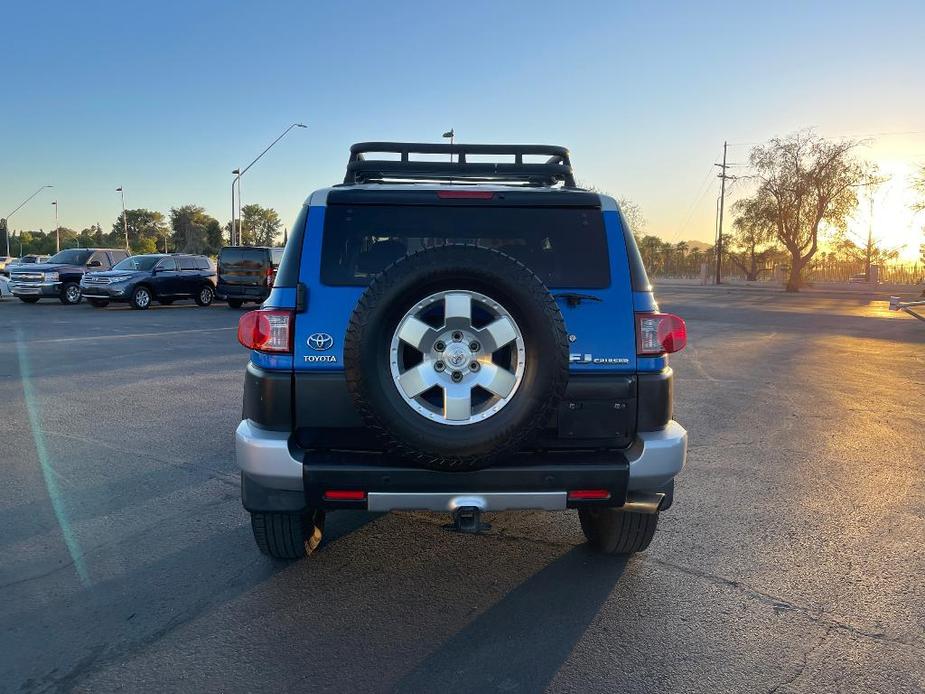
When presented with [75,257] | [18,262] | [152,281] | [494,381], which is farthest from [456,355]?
[18,262]

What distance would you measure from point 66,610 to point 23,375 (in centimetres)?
787

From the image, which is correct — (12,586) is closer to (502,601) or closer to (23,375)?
(502,601)

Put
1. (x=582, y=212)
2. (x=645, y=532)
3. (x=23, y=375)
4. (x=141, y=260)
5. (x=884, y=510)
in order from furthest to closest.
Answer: (x=141, y=260) < (x=23, y=375) < (x=884, y=510) < (x=645, y=532) < (x=582, y=212)

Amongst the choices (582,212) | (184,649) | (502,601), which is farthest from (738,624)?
(184,649)

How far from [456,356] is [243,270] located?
21263 mm

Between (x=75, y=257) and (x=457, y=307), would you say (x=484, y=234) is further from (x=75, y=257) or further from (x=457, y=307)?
(x=75, y=257)

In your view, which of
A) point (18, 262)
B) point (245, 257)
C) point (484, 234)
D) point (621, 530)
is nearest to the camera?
point (484, 234)

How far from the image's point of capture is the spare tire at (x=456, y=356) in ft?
9.70

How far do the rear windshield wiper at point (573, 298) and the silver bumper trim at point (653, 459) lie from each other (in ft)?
2.23

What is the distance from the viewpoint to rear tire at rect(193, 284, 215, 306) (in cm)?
2466

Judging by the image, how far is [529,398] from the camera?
2.98 meters

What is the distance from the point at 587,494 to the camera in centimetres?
322

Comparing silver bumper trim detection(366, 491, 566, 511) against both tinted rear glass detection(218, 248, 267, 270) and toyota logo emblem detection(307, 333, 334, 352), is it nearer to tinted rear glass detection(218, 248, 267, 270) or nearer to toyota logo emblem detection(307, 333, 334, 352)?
toyota logo emblem detection(307, 333, 334, 352)

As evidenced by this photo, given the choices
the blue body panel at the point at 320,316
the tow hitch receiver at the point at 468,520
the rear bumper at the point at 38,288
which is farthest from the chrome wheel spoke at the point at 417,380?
the rear bumper at the point at 38,288
